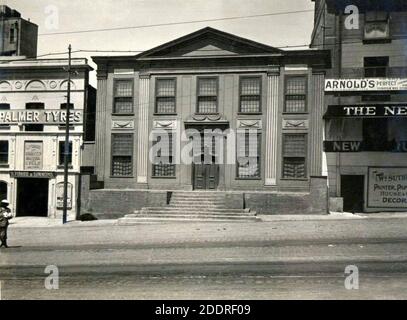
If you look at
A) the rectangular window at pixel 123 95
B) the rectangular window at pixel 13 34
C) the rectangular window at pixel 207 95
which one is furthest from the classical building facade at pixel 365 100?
the rectangular window at pixel 13 34

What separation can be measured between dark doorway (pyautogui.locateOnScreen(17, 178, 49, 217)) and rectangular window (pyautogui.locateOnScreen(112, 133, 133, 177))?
161 inches

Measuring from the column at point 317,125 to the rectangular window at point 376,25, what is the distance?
12.1 feet

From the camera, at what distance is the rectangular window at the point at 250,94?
840 inches

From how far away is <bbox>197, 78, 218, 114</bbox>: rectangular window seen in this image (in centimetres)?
2166

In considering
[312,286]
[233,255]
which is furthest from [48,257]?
[312,286]

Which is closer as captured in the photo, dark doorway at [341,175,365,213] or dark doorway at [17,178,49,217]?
dark doorway at [341,175,365,213]

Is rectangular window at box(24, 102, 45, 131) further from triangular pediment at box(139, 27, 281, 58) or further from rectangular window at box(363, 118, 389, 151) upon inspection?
rectangular window at box(363, 118, 389, 151)

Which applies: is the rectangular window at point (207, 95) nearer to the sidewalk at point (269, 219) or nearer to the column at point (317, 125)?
the column at point (317, 125)

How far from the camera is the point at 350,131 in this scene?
829 inches

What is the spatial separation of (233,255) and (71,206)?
43.3 ft

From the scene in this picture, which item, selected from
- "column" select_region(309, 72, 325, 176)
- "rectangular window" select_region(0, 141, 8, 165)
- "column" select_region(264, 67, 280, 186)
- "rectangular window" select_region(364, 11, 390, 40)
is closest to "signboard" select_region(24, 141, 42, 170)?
"rectangular window" select_region(0, 141, 8, 165)

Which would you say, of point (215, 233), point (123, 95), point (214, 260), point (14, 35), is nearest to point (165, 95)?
point (123, 95)
